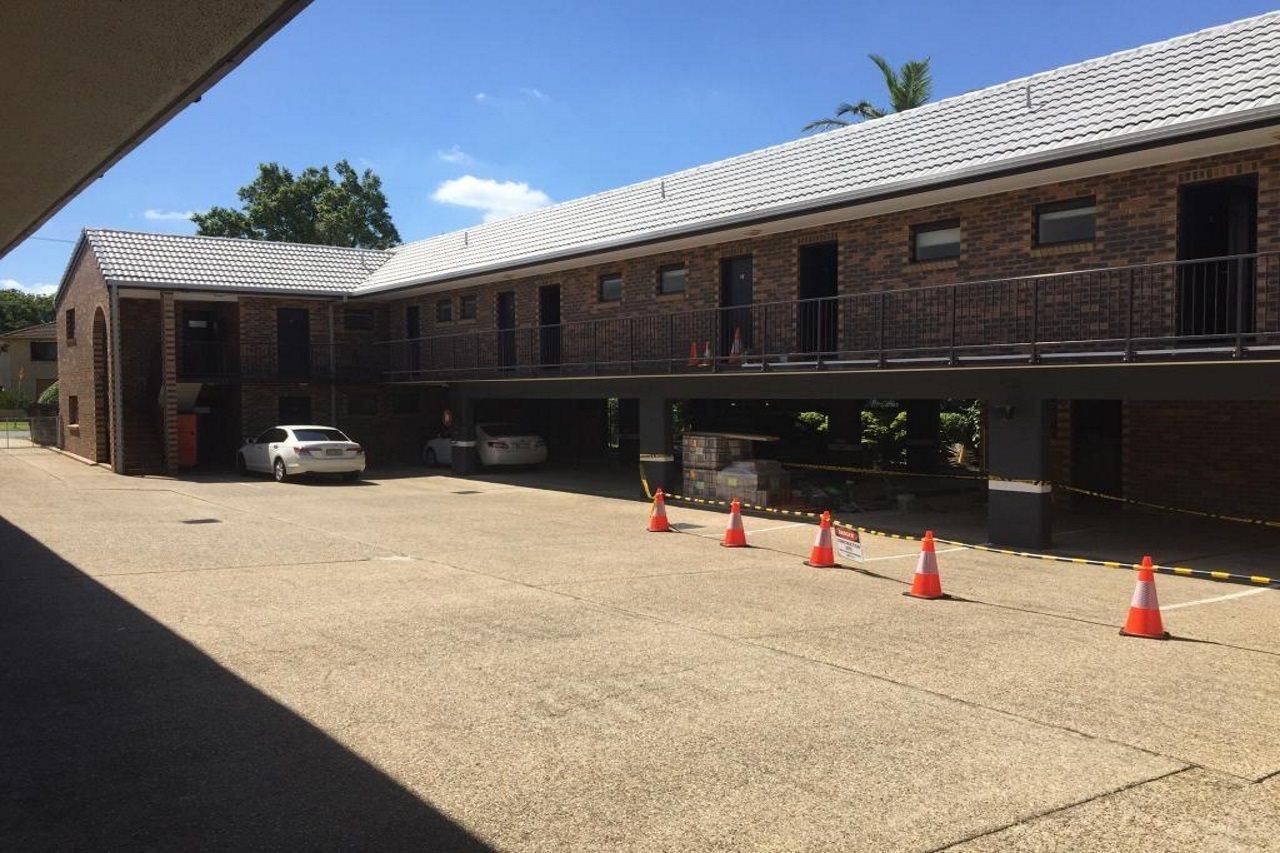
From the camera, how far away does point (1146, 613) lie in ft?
24.8

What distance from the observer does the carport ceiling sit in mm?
3900

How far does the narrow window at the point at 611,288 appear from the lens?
20.8 meters

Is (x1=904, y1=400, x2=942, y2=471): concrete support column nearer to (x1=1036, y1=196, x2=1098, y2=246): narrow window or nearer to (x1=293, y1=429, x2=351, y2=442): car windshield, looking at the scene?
(x1=1036, y1=196, x2=1098, y2=246): narrow window

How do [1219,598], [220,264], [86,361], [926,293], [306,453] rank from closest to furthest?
[1219,598] → [926,293] → [306,453] → [86,361] → [220,264]

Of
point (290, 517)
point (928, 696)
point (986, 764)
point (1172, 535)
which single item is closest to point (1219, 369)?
point (1172, 535)

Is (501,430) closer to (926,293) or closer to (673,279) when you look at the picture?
(673,279)

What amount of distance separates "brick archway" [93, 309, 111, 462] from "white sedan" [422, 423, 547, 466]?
9.74 m

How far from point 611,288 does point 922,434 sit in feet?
27.3

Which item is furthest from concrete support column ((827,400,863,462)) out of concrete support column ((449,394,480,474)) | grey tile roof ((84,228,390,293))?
grey tile roof ((84,228,390,293))

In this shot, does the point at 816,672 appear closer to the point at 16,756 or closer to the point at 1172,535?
the point at 16,756

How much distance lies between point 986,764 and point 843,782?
0.84 meters

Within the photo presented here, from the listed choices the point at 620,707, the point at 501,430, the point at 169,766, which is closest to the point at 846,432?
the point at 501,430

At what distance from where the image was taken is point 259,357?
26.9 m

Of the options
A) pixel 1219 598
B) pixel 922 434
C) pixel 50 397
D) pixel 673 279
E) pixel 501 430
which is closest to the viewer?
pixel 1219 598
